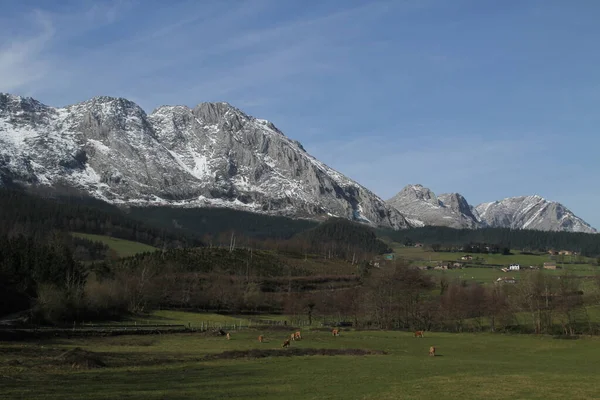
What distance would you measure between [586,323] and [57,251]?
10710 cm

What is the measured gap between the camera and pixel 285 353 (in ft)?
203

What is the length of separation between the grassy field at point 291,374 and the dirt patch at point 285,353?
1.06 m

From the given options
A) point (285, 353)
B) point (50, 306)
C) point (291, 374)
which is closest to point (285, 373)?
point (291, 374)

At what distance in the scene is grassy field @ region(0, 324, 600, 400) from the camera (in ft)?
110

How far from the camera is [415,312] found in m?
119

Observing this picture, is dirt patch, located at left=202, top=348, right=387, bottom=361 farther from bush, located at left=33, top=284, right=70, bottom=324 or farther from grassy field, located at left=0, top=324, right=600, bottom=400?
bush, located at left=33, top=284, right=70, bottom=324

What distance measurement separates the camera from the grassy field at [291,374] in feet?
110

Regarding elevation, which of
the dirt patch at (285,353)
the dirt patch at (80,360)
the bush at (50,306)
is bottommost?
the dirt patch at (285,353)

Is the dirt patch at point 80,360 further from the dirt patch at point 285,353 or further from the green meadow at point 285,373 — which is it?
the dirt patch at point 285,353

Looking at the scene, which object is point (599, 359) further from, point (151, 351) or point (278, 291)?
point (278, 291)

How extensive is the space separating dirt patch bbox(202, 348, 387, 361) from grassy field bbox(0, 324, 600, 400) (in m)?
1.06

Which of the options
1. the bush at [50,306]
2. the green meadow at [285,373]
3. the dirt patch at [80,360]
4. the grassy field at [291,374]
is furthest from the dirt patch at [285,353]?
the bush at [50,306]

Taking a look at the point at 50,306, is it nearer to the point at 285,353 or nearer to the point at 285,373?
the point at 285,353

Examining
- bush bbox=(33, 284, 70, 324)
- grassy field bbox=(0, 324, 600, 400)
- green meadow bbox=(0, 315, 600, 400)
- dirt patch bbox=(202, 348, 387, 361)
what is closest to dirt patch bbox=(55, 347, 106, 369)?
green meadow bbox=(0, 315, 600, 400)
